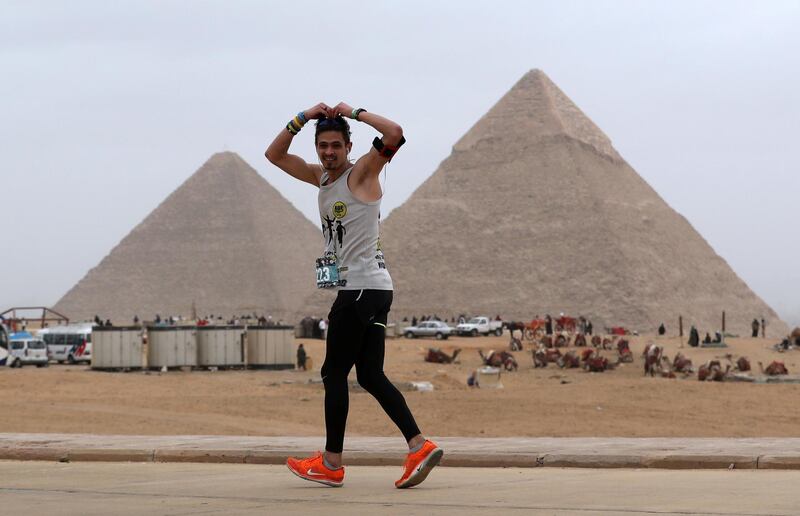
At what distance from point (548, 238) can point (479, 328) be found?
97138 millimetres

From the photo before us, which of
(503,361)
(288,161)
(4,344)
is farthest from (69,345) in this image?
(288,161)

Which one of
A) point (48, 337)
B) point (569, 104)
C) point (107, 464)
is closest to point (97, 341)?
point (48, 337)

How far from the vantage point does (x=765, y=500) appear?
547 centimetres

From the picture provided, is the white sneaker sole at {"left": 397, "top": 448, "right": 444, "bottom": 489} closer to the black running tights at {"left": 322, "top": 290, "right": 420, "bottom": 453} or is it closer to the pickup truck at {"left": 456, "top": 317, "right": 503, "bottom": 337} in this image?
the black running tights at {"left": 322, "top": 290, "right": 420, "bottom": 453}

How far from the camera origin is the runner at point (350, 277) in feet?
21.7

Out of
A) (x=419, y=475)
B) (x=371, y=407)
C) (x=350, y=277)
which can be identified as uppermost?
(x=350, y=277)

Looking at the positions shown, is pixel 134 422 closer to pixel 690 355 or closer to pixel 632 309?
pixel 690 355

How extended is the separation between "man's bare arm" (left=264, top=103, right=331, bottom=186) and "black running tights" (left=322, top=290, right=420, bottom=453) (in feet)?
2.28

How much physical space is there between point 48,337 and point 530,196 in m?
141

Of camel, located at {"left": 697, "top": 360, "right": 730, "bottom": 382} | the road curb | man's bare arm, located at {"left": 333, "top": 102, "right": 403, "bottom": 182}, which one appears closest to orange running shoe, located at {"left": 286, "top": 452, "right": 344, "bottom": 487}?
man's bare arm, located at {"left": 333, "top": 102, "right": 403, "bottom": 182}

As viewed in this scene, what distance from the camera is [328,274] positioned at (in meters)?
6.66

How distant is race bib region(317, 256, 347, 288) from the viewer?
664 centimetres

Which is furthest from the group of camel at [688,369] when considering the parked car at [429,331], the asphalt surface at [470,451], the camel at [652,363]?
the parked car at [429,331]

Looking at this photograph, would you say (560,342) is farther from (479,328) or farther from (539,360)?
(479,328)
